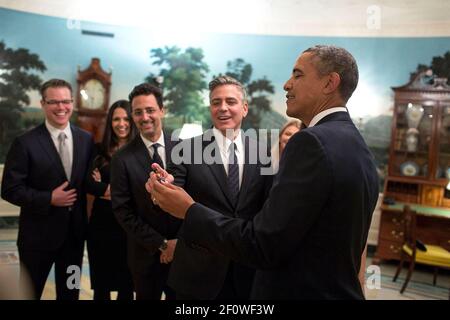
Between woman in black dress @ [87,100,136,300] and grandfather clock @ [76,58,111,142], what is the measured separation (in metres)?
2.86

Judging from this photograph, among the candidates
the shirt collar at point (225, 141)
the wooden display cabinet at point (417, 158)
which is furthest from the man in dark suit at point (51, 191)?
the wooden display cabinet at point (417, 158)

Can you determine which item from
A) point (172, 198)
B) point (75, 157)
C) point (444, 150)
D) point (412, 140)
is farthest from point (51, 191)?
point (444, 150)

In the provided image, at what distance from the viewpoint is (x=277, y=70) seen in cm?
568

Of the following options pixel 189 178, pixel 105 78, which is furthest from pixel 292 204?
pixel 105 78

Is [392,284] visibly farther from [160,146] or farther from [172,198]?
[172,198]

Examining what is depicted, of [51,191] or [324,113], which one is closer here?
[324,113]

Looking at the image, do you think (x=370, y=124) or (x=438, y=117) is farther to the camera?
(x=370, y=124)

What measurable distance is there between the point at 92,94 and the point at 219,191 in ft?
13.3

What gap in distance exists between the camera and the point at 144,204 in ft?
7.12

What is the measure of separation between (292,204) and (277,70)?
4.92 m
